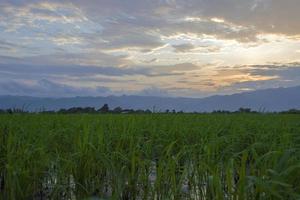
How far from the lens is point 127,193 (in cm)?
404

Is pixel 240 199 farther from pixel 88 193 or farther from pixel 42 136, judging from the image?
pixel 42 136

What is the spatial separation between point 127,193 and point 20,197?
1.03m

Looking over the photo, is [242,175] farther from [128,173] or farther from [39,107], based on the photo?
[39,107]

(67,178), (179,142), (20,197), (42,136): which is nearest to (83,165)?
(67,178)

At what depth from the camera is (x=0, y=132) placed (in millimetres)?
6668

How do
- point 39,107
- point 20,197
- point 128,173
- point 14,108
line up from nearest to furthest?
point 20,197, point 128,173, point 14,108, point 39,107

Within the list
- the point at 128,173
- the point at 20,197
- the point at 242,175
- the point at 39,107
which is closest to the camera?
the point at 242,175

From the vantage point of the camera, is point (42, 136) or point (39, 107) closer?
point (42, 136)

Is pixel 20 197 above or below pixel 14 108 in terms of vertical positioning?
below

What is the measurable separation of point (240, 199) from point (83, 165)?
1.95m

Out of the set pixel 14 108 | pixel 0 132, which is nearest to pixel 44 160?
pixel 0 132

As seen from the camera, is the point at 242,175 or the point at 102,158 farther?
the point at 102,158

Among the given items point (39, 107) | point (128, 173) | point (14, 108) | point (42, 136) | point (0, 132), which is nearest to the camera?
point (128, 173)

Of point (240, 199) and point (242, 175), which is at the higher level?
point (242, 175)
